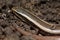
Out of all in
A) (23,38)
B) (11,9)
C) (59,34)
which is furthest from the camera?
(11,9)

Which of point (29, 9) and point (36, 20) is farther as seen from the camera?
point (29, 9)

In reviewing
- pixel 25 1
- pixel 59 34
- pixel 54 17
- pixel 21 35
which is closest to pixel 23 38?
pixel 21 35

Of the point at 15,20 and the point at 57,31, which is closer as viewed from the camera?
the point at 57,31

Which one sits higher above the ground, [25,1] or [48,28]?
[25,1]

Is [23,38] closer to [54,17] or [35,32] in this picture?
[35,32]

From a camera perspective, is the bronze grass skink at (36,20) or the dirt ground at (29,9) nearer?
the dirt ground at (29,9)

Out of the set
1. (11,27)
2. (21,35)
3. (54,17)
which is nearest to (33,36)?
(21,35)

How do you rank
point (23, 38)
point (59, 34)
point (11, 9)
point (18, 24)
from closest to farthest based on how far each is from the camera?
point (23, 38) < point (59, 34) < point (18, 24) < point (11, 9)

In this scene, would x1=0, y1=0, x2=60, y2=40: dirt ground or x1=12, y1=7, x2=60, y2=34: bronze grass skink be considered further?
x1=12, y1=7, x2=60, y2=34: bronze grass skink
